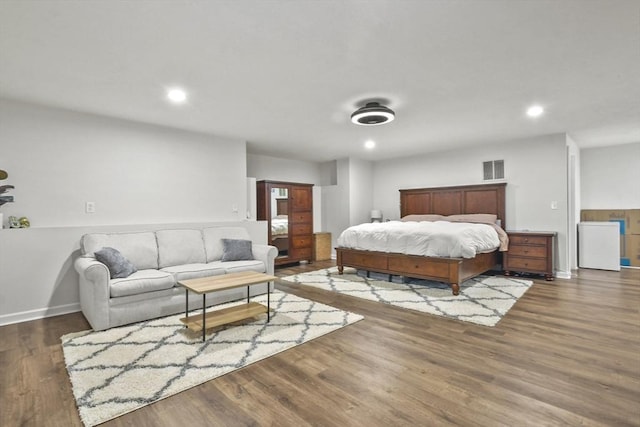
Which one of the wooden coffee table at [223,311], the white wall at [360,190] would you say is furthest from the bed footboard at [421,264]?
the wooden coffee table at [223,311]

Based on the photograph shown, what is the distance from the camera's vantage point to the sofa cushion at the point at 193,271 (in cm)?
354

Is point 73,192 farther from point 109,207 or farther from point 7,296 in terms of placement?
point 7,296

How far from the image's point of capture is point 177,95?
3369 mm

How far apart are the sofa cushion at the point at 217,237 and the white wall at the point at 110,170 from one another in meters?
0.48

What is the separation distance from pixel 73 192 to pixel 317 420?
3892 millimetres

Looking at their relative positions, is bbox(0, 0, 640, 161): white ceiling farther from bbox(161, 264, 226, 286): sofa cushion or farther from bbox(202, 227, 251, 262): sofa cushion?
bbox(161, 264, 226, 286): sofa cushion

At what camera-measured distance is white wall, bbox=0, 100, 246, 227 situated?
3545 mm

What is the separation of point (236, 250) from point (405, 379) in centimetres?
288

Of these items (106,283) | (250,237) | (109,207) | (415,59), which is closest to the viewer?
(415,59)

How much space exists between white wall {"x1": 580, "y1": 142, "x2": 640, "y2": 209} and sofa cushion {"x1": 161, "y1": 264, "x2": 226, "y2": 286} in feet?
24.3

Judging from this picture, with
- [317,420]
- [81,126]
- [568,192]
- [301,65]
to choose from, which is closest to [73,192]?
[81,126]

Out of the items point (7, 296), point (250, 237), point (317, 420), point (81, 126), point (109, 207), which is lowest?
point (317, 420)

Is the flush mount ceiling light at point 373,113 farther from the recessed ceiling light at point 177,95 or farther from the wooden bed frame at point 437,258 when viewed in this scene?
the wooden bed frame at point 437,258

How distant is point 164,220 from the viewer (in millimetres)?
4559
